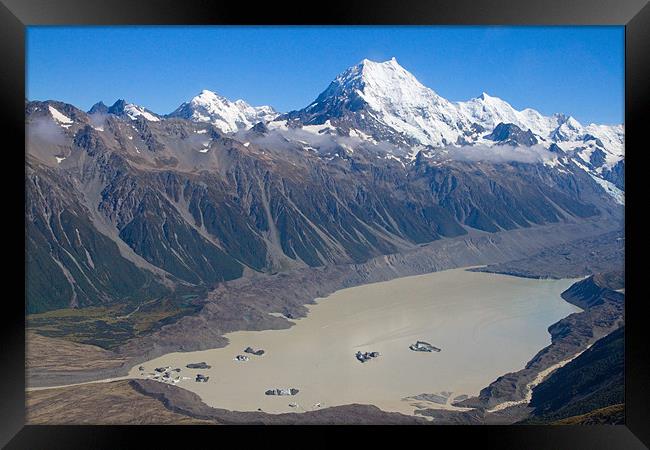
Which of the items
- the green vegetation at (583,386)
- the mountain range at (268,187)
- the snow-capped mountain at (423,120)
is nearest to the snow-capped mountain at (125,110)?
the mountain range at (268,187)

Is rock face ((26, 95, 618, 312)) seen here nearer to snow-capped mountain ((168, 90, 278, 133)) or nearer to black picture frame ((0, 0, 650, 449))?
snow-capped mountain ((168, 90, 278, 133))

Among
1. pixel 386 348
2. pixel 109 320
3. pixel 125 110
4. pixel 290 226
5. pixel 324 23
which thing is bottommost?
pixel 386 348

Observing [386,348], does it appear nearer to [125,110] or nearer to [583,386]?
[583,386]

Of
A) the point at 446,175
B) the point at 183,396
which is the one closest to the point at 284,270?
the point at 183,396

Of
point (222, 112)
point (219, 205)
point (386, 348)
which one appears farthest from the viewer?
point (222, 112)

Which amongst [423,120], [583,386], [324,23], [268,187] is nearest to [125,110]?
[268,187]

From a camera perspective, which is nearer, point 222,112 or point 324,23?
point 324,23

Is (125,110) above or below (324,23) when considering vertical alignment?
above
